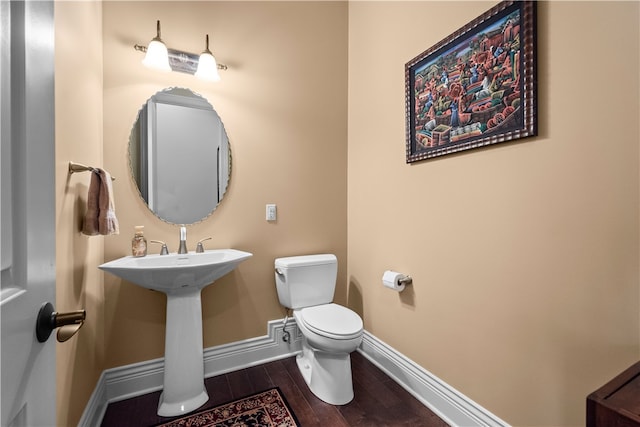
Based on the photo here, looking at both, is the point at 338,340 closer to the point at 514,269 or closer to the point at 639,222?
the point at 514,269

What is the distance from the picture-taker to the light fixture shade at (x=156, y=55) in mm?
1607

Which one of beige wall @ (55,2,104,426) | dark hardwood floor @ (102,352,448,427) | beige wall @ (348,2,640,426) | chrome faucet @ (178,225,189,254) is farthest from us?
chrome faucet @ (178,225,189,254)

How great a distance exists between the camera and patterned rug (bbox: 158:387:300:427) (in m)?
1.46

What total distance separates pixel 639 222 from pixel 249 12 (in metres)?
2.30

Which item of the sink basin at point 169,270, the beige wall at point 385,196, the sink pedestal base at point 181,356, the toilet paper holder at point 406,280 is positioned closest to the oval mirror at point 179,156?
the beige wall at point 385,196

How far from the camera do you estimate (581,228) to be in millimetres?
1042

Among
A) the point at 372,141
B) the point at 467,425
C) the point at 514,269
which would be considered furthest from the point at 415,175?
the point at 467,425

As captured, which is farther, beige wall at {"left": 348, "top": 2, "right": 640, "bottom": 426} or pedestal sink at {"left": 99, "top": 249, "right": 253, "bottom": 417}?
pedestal sink at {"left": 99, "top": 249, "right": 253, "bottom": 417}

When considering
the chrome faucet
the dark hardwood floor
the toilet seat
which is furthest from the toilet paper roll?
the chrome faucet

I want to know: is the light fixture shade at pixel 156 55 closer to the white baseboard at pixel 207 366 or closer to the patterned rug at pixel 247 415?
the white baseboard at pixel 207 366

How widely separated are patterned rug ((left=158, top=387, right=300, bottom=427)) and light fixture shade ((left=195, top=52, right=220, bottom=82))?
1916 mm

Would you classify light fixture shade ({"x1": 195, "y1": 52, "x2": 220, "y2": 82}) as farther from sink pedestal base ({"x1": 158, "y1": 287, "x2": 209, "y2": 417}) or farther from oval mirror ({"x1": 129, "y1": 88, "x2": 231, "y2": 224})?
sink pedestal base ({"x1": 158, "y1": 287, "x2": 209, "y2": 417})

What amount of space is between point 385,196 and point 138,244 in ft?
5.06

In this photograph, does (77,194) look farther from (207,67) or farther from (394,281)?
(394,281)
